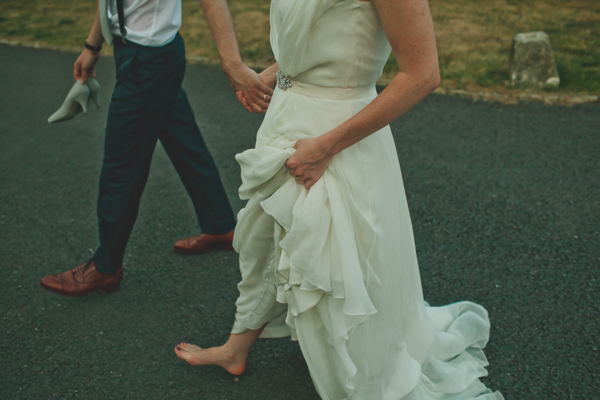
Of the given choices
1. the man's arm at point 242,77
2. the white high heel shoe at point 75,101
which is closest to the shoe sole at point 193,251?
the white high heel shoe at point 75,101

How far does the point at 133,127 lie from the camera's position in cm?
260

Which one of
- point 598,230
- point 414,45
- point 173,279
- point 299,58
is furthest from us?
point 598,230

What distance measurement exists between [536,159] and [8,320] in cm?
376

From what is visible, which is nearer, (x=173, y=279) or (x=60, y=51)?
(x=173, y=279)

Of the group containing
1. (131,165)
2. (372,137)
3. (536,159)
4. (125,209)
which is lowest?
(536,159)

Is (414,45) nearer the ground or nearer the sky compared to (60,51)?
nearer the sky

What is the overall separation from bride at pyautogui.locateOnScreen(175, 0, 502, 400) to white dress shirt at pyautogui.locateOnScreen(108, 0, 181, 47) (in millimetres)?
807

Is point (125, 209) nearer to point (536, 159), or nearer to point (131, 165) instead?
point (131, 165)

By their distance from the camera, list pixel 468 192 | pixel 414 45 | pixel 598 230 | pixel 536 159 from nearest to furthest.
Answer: pixel 414 45 → pixel 598 230 → pixel 468 192 → pixel 536 159

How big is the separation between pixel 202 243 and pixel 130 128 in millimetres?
878

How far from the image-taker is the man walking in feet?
8.32

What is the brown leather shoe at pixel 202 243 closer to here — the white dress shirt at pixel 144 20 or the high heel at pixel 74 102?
the high heel at pixel 74 102

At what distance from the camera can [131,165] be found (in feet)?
8.71

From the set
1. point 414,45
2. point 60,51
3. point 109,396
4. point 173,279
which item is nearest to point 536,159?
point 173,279
